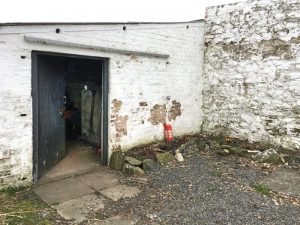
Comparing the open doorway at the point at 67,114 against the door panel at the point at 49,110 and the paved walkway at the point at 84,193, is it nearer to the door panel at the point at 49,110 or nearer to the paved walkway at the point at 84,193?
the door panel at the point at 49,110

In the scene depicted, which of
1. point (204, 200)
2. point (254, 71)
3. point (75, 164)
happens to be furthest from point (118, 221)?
point (254, 71)

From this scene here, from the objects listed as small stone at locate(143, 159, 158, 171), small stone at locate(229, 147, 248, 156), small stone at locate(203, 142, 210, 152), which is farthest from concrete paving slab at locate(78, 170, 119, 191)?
small stone at locate(229, 147, 248, 156)

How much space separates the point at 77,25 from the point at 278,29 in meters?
4.52

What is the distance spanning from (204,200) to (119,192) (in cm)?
144

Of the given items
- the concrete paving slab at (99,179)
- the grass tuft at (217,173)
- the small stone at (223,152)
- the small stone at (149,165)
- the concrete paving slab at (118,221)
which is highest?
the small stone at (223,152)

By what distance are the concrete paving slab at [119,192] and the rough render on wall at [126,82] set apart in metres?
1.31

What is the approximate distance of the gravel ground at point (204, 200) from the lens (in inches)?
161

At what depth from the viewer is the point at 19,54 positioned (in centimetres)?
A: 481

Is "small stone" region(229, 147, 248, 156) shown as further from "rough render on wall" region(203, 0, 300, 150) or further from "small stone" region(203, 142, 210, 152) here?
"rough render on wall" region(203, 0, 300, 150)

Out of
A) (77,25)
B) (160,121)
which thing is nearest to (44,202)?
(77,25)

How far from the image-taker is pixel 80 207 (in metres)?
4.48

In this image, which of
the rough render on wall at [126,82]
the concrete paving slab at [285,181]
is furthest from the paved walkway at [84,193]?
the concrete paving slab at [285,181]

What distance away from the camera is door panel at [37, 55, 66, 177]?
5453 mm

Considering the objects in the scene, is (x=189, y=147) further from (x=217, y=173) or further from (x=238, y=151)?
(x=217, y=173)
